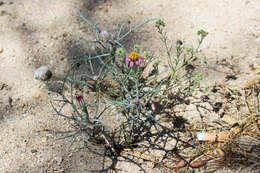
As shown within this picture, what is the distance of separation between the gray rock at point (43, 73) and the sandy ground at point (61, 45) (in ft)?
0.11

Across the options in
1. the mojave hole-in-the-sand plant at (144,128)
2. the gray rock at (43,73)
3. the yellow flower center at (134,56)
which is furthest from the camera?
the gray rock at (43,73)

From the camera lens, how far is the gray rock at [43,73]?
160cm

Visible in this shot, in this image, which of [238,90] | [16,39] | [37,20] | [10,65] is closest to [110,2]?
[37,20]

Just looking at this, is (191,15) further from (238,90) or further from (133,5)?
(238,90)

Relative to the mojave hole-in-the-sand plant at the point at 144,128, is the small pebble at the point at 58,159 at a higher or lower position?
lower

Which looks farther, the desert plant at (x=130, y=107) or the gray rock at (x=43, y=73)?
the gray rock at (x=43, y=73)

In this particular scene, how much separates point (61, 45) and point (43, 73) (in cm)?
27

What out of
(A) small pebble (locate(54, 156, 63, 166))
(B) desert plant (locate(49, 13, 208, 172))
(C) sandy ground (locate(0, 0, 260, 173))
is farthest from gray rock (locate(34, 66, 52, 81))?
(A) small pebble (locate(54, 156, 63, 166))

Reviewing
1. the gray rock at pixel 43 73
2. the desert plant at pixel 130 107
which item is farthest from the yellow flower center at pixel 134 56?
the gray rock at pixel 43 73

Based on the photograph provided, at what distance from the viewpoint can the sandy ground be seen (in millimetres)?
1321

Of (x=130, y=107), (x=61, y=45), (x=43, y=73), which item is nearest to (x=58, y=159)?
(x=130, y=107)

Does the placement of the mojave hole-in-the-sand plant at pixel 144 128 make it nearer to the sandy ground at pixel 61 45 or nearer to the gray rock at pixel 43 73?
the sandy ground at pixel 61 45

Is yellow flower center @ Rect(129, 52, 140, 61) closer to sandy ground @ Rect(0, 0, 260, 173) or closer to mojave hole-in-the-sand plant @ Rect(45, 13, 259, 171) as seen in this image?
mojave hole-in-the-sand plant @ Rect(45, 13, 259, 171)

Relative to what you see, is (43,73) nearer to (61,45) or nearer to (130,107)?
(61,45)
